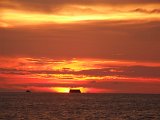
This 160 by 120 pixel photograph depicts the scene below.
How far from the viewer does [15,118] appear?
9056 centimetres

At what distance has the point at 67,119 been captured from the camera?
90.2 meters

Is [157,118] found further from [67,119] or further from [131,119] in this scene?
[67,119]

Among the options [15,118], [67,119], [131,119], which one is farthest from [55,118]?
[131,119]

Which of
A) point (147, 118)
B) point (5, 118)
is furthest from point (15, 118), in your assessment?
point (147, 118)

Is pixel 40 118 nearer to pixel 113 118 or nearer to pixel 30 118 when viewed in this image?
pixel 30 118

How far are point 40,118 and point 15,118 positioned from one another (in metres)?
5.64

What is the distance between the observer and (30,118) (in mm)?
90688

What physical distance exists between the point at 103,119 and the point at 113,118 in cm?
345

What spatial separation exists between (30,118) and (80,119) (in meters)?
11.3

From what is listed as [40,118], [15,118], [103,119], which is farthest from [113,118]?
[15,118]

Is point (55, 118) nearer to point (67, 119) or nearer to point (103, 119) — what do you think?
point (67, 119)

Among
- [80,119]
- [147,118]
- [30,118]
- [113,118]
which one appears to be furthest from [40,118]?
[147,118]

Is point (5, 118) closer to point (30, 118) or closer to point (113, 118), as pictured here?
point (30, 118)

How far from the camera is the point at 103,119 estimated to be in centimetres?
9019
